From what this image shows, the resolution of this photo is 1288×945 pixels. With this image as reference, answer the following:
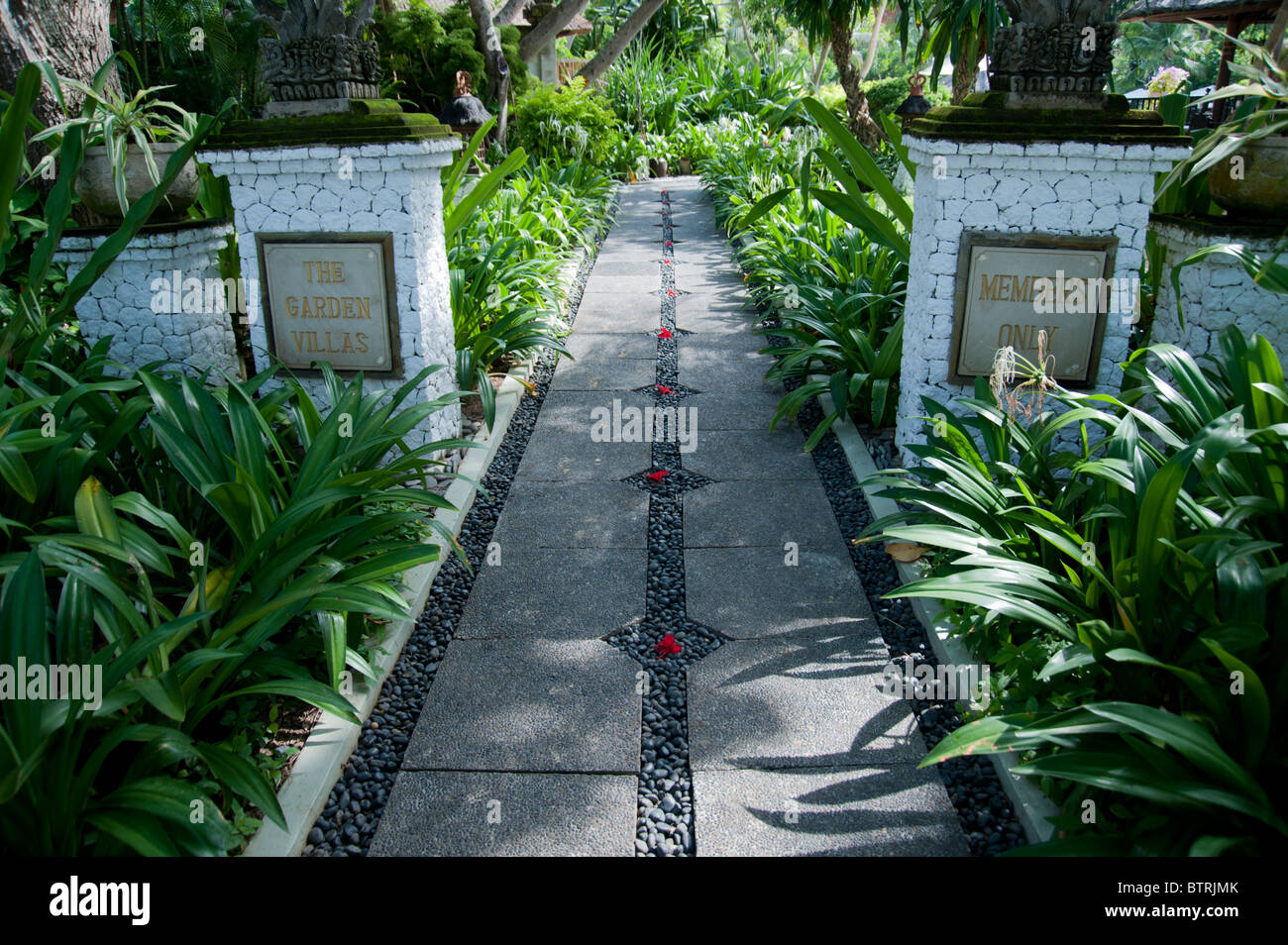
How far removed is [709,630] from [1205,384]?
1.67 metres

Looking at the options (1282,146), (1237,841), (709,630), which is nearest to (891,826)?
(1237,841)

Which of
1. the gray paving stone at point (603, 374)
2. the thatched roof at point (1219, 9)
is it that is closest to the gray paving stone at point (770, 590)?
the gray paving stone at point (603, 374)

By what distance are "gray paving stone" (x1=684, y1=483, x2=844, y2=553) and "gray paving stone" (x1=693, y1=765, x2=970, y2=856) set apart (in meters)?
1.27

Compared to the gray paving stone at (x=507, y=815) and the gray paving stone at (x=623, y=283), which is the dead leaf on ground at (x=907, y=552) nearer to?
the gray paving stone at (x=507, y=815)

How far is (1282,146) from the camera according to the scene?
3295 mm

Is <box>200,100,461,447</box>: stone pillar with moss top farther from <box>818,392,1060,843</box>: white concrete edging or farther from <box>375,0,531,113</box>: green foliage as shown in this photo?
<box>375,0,531,113</box>: green foliage

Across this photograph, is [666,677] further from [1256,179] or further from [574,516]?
[1256,179]

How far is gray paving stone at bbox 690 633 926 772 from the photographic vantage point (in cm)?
242

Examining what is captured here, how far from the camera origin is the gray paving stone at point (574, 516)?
3.56 meters

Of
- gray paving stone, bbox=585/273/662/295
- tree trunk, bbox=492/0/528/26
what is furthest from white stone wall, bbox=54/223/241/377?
tree trunk, bbox=492/0/528/26

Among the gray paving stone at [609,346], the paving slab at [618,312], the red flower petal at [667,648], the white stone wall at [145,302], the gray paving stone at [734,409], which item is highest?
the white stone wall at [145,302]

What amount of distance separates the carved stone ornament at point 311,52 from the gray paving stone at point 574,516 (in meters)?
1.87
